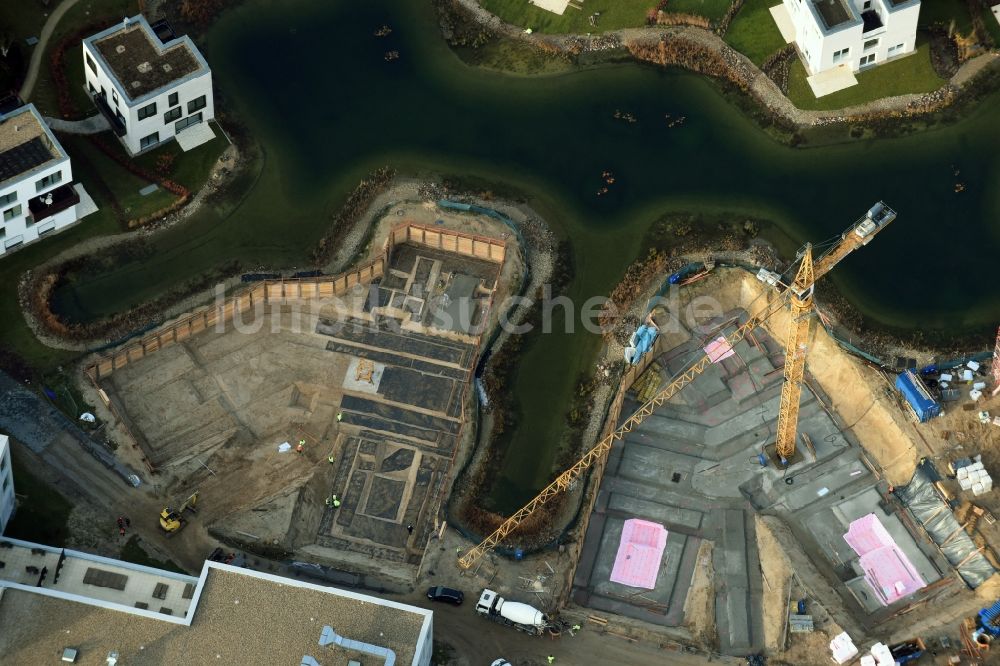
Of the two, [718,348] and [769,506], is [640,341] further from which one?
[769,506]

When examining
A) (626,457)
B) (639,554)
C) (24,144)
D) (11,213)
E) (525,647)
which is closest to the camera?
(525,647)

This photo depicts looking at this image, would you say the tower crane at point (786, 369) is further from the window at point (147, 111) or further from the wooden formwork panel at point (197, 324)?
the window at point (147, 111)

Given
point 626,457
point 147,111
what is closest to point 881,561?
point 626,457

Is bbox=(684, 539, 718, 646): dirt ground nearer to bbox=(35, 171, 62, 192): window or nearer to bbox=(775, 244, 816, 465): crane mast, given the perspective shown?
bbox=(775, 244, 816, 465): crane mast

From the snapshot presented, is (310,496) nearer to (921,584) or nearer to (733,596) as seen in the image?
(733,596)

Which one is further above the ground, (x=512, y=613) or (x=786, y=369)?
(x=786, y=369)

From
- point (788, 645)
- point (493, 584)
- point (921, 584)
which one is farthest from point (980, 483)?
point (493, 584)

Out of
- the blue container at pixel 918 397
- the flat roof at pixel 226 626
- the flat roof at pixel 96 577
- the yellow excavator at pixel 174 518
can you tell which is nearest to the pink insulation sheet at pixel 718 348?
the blue container at pixel 918 397
